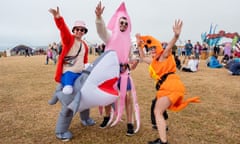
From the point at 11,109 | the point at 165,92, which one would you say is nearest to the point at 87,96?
the point at 165,92

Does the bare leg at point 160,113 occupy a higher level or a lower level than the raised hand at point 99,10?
lower

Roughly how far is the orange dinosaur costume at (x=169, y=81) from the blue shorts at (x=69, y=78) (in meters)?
1.06

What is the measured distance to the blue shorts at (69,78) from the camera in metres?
2.94

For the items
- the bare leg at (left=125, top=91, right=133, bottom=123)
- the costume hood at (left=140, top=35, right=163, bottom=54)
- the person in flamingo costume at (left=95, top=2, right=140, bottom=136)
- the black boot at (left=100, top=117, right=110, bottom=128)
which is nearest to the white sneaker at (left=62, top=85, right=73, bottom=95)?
the person in flamingo costume at (left=95, top=2, right=140, bottom=136)

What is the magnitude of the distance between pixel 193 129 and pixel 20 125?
291cm

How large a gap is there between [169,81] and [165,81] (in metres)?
0.05

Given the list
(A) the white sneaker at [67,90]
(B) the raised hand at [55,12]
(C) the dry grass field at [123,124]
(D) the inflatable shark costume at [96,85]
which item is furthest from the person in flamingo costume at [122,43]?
(A) the white sneaker at [67,90]

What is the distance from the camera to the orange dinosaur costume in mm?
2773

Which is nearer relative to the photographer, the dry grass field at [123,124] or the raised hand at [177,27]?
the raised hand at [177,27]

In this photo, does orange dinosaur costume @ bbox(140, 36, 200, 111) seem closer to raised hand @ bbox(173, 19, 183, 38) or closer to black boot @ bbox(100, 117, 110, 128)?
raised hand @ bbox(173, 19, 183, 38)

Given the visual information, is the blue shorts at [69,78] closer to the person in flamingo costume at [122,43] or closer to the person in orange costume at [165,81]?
the person in flamingo costume at [122,43]

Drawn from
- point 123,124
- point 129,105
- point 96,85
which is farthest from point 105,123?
point 96,85

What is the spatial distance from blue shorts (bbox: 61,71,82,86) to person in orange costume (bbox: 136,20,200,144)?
1051mm

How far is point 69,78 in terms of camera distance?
117 inches
